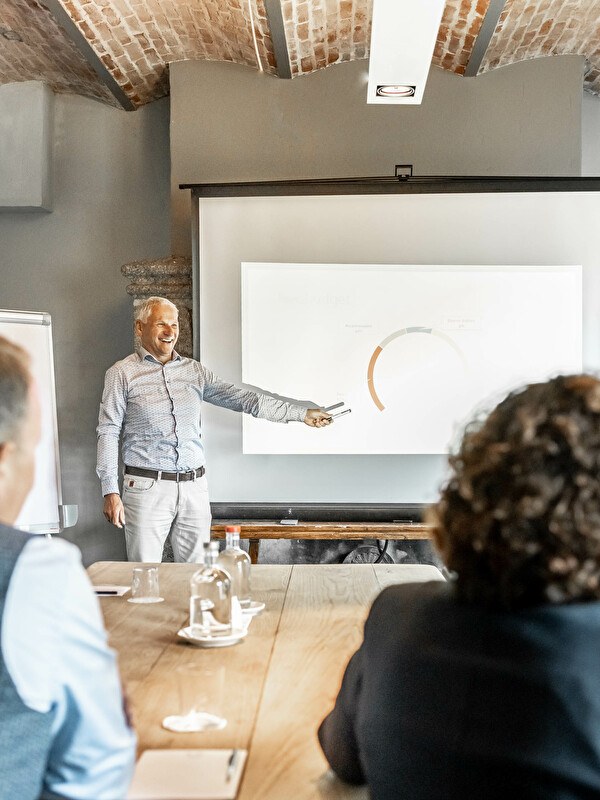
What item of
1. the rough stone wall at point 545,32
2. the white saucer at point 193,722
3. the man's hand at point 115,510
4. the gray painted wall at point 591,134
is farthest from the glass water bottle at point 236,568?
the gray painted wall at point 591,134

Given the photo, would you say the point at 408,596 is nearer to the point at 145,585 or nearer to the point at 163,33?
the point at 145,585

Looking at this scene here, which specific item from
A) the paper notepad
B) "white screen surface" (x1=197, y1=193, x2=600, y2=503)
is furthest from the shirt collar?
the paper notepad

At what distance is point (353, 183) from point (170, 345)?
1272 mm

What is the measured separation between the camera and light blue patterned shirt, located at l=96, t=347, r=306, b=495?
4.08m

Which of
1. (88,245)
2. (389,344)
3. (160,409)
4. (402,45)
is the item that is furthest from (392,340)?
(88,245)

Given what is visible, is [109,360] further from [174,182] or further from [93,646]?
[93,646]

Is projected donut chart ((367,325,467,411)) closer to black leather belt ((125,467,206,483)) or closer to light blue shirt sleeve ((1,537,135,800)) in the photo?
black leather belt ((125,467,206,483))

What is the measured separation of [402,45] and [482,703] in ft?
9.27

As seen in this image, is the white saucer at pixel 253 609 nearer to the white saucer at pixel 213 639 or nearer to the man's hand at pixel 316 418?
the white saucer at pixel 213 639

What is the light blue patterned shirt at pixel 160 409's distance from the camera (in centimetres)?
408

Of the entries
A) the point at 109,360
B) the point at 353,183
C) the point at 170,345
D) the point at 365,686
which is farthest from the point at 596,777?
the point at 109,360

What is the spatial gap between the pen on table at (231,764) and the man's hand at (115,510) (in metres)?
2.68

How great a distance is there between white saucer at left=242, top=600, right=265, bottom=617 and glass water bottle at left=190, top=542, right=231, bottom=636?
176 millimetres

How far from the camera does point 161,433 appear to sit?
4082 mm
